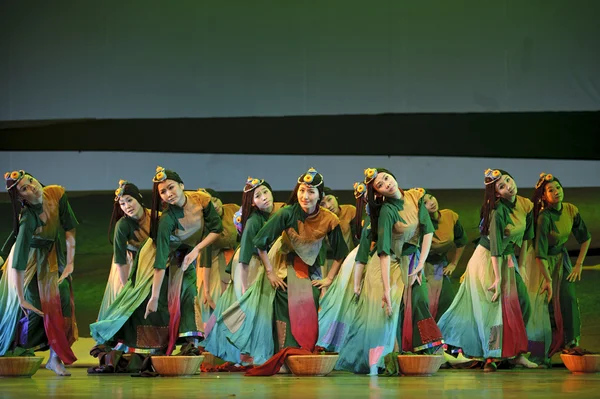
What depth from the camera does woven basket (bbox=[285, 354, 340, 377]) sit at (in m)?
6.91

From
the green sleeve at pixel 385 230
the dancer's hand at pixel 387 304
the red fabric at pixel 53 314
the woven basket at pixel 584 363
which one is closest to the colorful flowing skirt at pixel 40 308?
the red fabric at pixel 53 314

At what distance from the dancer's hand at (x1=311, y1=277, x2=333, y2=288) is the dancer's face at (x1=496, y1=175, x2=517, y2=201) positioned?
147 cm

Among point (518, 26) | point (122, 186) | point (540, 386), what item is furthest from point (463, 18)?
point (540, 386)

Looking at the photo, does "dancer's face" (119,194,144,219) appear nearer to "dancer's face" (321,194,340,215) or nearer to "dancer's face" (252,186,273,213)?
"dancer's face" (252,186,273,213)

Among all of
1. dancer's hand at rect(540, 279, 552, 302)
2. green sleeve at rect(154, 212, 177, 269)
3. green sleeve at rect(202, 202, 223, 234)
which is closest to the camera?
green sleeve at rect(154, 212, 177, 269)

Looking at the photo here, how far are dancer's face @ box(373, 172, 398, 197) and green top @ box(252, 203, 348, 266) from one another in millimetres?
495

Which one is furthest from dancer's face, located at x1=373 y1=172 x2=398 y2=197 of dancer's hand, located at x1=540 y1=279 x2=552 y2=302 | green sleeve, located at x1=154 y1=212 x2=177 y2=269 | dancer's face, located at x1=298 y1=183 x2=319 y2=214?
dancer's hand, located at x1=540 y1=279 x2=552 y2=302

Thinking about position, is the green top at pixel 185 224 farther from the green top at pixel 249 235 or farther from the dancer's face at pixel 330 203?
the dancer's face at pixel 330 203

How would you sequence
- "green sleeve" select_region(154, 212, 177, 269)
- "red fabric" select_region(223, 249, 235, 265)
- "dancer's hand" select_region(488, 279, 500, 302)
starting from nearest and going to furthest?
"green sleeve" select_region(154, 212, 177, 269) < "dancer's hand" select_region(488, 279, 500, 302) < "red fabric" select_region(223, 249, 235, 265)

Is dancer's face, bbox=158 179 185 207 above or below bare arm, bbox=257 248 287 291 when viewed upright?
above

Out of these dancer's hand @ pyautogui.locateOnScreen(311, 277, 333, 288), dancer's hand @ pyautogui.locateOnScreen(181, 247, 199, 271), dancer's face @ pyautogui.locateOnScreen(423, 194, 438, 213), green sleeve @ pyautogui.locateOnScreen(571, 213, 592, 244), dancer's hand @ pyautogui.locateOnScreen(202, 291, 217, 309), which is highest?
dancer's face @ pyautogui.locateOnScreen(423, 194, 438, 213)

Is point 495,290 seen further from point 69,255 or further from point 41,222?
point 41,222

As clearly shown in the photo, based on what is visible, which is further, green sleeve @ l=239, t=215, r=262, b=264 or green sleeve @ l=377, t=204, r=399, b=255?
green sleeve @ l=239, t=215, r=262, b=264

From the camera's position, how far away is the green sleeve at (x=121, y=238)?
25.5 ft
